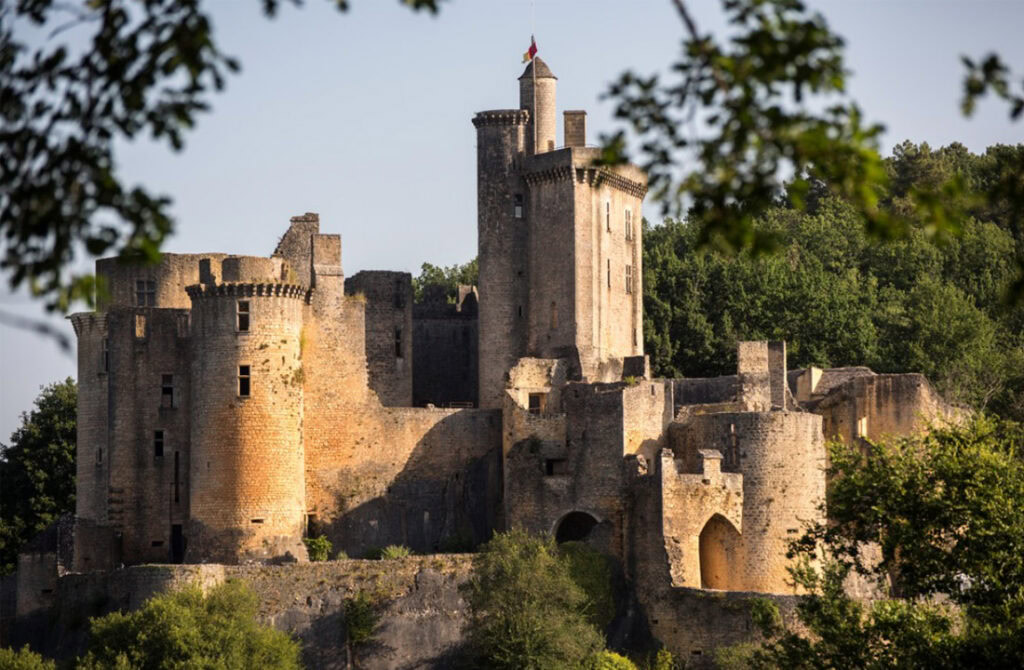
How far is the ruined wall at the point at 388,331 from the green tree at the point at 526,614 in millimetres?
7603

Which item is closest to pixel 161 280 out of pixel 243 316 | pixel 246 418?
pixel 243 316

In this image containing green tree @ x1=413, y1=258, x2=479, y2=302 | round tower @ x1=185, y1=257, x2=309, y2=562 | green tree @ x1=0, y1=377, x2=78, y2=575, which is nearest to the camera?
round tower @ x1=185, y1=257, x2=309, y2=562

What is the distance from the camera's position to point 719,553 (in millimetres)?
47688

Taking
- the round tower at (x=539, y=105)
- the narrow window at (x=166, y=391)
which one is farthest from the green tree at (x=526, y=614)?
the round tower at (x=539, y=105)

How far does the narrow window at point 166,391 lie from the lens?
50.6 metres

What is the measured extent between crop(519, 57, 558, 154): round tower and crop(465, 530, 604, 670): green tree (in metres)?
13.5

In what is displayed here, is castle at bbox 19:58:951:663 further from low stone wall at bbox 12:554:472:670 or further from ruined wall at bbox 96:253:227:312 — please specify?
low stone wall at bbox 12:554:472:670

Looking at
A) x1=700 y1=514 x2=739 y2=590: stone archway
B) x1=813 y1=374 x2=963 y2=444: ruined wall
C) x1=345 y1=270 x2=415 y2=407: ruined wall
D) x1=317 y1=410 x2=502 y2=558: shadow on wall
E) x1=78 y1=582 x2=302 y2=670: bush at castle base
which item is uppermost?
x1=345 y1=270 x2=415 y2=407: ruined wall

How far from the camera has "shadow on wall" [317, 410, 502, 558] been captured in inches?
2002

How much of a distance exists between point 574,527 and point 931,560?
1906cm

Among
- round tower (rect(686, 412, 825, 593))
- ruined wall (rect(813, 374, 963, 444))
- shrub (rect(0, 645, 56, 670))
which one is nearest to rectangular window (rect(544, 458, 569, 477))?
round tower (rect(686, 412, 825, 593))

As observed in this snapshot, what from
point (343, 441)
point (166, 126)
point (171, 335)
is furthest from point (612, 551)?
point (166, 126)

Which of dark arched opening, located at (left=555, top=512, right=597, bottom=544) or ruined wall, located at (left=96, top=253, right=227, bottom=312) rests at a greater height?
ruined wall, located at (left=96, top=253, right=227, bottom=312)

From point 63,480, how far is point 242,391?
16.2 m
